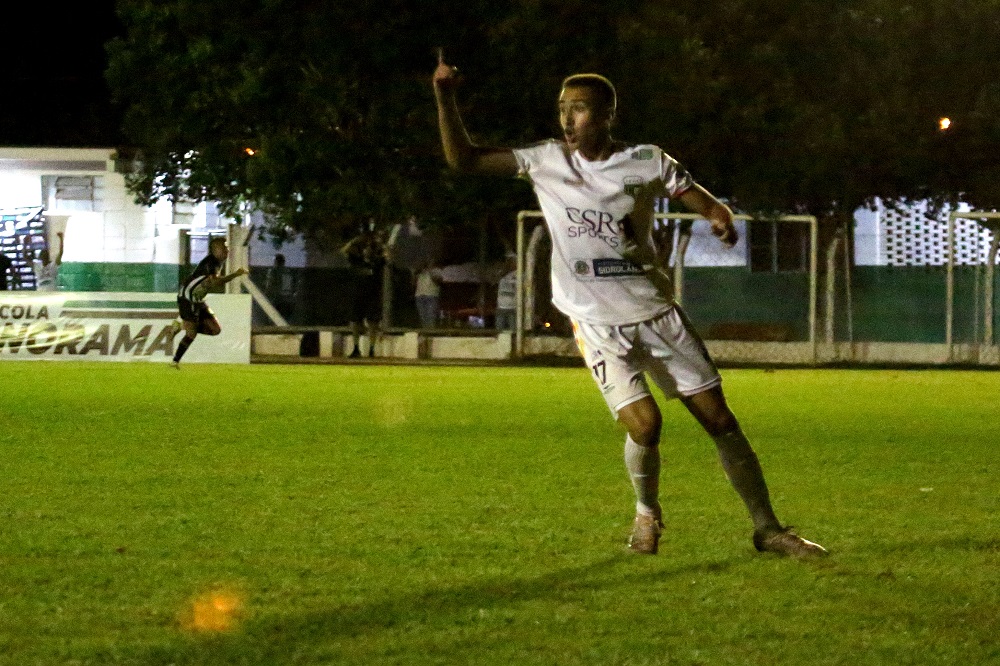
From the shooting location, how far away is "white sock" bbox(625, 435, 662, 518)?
22.9 ft

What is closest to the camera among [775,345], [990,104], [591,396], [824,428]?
[824,428]

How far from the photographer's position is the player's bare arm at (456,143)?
21.5 feet

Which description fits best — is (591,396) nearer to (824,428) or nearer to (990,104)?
(824,428)

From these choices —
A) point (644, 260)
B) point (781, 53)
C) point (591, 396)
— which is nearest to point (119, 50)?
point (781, 53)

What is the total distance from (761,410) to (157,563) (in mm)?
9943

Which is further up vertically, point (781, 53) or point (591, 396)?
point (781, 53)

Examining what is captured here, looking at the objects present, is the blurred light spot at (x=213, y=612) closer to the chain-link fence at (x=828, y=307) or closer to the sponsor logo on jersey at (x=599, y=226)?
the sponsor logo on jersey at (x=599, y=226)

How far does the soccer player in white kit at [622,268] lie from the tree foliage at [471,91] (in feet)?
64.4

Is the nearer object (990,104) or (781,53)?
(781,53)

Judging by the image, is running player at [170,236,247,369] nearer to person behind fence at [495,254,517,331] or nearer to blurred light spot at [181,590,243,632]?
person behind fence at [495,254,517,331]

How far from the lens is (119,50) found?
2867cm

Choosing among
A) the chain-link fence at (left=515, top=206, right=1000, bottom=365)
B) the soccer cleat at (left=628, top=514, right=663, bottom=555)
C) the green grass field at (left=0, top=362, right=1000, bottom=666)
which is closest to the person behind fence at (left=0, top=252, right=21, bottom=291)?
the chain-link fence at (left=515, top=206, right=1000, bottom=365)

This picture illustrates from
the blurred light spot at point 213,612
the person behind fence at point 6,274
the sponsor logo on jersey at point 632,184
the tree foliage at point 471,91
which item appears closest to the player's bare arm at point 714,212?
the sponsor logo on jersey at point 632,184

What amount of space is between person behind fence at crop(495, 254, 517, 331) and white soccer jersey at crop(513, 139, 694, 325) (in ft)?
65.2
